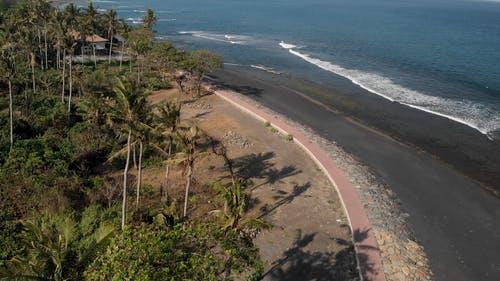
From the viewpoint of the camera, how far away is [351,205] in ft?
88.4

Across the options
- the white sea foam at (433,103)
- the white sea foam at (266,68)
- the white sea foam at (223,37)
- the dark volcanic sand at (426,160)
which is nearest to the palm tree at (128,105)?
the dark volcanic sand at (426,160)

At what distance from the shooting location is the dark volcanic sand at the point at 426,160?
2436 cm

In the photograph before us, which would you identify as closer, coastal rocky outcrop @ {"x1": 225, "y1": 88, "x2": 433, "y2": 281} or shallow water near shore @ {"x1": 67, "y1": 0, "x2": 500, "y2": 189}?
coastal rocky outcrop @ {"x1": 225, "y1": 88, "x2": 433, "y2": 281}

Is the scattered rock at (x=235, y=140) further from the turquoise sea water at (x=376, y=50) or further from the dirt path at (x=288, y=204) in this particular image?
the turquoise sea water at (x=376, y=50)

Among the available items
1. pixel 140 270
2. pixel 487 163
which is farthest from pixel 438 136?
pixel 140 270

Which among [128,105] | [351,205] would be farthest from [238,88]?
[128,105]

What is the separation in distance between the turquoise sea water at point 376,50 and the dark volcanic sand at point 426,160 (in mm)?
4730

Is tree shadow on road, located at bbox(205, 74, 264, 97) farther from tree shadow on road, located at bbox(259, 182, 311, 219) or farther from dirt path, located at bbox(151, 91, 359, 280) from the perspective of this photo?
tree shadow on road, located at bbox(259, 182, 311, 219)

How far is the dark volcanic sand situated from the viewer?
79.9ft

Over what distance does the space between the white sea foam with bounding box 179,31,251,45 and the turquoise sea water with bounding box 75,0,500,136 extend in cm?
23

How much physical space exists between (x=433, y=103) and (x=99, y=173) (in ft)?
135

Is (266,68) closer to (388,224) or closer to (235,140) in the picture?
(235,140)

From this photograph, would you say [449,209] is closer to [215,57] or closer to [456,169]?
[456,169]

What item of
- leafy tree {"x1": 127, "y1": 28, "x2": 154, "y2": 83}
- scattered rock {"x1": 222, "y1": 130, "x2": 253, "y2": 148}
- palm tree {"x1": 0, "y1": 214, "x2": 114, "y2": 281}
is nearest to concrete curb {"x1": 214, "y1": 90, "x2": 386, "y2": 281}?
scattered rock {"x1": 222, "y1": 130, "x2": 253, "y2": 148}
